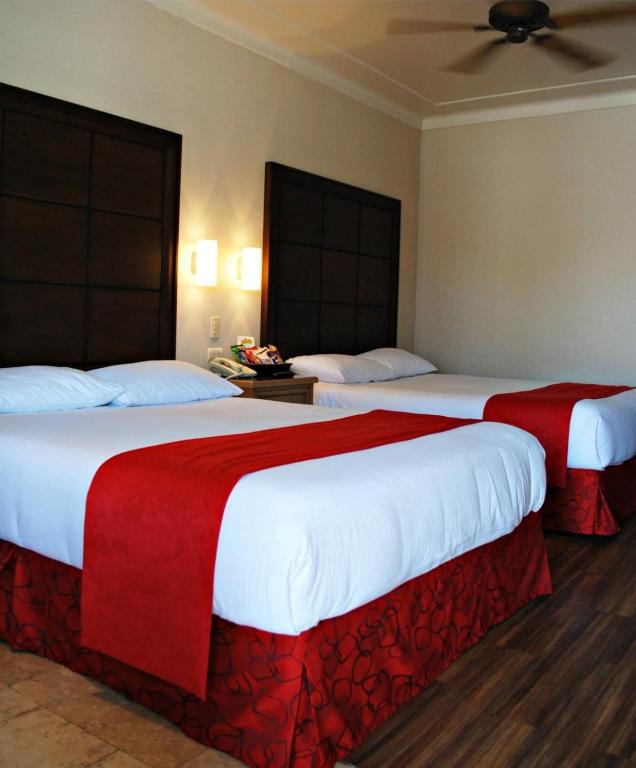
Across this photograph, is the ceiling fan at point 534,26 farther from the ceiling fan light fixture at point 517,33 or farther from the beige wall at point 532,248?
the beige wall at point 532,248

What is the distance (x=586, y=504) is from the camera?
353 cm

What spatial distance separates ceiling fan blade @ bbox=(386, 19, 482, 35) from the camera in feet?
13.1

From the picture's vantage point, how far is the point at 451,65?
4680 mm

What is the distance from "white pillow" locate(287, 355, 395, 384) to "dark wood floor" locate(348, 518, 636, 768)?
2.01 m

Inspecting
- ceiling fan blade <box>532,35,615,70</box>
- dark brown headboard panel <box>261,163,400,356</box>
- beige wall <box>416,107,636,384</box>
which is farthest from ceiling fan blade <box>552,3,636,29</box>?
dark brown headboard panel <box>261,163,400,356</box>

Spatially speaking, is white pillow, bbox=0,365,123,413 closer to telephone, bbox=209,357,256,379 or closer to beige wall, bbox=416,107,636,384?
telephone, bbox=209,357,256,379

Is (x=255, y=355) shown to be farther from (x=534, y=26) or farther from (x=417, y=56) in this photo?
(x=534, y=26)

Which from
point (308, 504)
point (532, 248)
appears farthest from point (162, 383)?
point (532, 248)

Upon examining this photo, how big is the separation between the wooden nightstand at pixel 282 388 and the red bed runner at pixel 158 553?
1749 millimetres

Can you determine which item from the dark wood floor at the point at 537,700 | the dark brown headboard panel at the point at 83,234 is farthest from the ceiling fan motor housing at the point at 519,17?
the dark wood floor at the point at 537,700

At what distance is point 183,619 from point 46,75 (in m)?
2.56

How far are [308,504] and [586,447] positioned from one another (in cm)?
223

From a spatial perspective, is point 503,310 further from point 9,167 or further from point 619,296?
point 9,167

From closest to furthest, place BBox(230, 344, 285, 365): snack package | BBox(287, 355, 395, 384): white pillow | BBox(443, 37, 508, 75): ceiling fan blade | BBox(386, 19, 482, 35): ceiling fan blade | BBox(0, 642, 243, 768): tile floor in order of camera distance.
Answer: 1. BBox(0, 642, 243, 768): tile floor
2. BBox(386, 19, 482, 35): ceiling fan blade
3. BBox(230, 344, 285, 365): snack package
4. BBox(443, 37, 508, 75): ceiling fan blade
5. BBox(287, 355, 395, 384): white pillow
